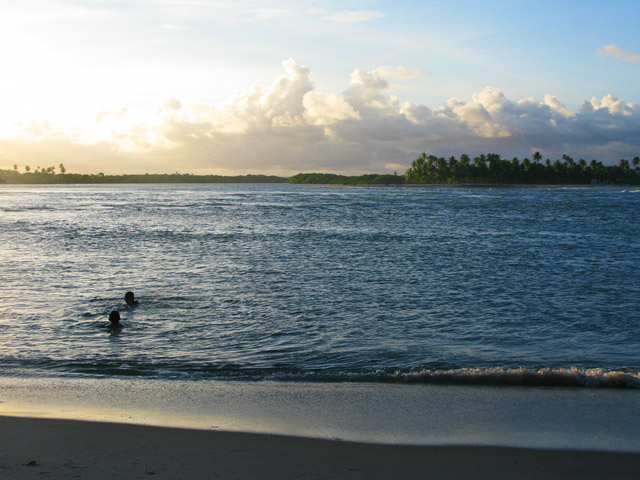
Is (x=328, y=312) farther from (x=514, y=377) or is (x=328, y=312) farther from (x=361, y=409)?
(x=361, y=409)

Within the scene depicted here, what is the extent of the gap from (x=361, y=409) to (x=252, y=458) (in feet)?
7.99

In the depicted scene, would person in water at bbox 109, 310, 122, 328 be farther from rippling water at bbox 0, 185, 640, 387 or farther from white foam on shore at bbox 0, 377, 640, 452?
white foam on shore at bbox 0, 377, 640, 452

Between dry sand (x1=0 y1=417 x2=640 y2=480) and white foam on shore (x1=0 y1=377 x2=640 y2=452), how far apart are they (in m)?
0.34

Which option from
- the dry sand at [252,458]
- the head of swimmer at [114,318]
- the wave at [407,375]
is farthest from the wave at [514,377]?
the head of swimmer at [114,318]

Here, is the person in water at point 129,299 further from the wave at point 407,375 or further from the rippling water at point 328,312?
the wave at point 407,375

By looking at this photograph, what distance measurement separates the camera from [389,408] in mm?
8328

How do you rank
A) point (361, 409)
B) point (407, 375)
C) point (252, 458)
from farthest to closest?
point (407, 375)
point (361, 409)
point (252, 458)

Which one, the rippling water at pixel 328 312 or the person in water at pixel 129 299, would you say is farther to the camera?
the person in water at pixel 129 299

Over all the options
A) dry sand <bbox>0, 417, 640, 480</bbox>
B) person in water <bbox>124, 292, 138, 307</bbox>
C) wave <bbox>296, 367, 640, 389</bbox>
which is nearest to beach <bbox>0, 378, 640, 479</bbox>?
dry sand <bbox>0, 417, 640, 480</bbox>

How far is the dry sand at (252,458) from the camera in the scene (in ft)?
19.6

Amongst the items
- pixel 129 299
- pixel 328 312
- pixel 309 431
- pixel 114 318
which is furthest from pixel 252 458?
pixel 129 299

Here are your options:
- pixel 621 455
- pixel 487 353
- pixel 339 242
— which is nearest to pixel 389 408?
pixel 621 455

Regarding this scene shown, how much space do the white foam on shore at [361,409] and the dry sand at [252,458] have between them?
1.13ft

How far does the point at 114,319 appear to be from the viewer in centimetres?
1366
